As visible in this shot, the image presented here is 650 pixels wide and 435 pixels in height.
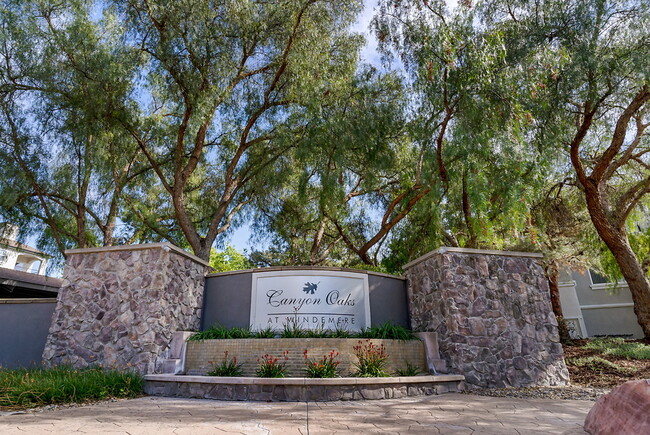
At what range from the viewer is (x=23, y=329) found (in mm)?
7977

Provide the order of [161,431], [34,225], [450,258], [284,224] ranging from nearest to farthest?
[161,431], [450,258], [34,225], [284,224]

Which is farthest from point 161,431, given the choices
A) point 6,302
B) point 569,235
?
point 569,235

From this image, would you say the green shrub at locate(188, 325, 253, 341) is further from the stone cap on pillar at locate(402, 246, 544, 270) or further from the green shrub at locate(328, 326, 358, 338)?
the stone cap on pillar at locate(402, 246, 544, 270)

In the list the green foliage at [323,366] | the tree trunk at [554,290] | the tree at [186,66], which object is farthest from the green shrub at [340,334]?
the tree trunk at [554,290]

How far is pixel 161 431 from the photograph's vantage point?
368 cm

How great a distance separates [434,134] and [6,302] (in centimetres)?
1001

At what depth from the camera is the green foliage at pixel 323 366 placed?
5.99 m

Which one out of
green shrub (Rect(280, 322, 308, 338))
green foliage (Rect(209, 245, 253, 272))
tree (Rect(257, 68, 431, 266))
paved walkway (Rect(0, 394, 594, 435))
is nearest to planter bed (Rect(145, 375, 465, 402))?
paved walkway (Rect(0, 394, 594, 435))

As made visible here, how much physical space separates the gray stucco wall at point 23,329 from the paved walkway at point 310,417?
3.86 meters

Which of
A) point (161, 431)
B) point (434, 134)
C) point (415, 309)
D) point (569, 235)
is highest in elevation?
point (434, 134)

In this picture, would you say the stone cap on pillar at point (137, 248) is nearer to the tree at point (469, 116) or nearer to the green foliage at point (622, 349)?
the tree at point (469, 116)

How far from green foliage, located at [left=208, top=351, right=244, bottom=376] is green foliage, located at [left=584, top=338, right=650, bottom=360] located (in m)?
7.69

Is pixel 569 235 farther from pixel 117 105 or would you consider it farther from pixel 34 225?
pixel 34 225

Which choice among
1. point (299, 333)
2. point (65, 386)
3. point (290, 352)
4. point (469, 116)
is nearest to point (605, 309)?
point (469, 116)
